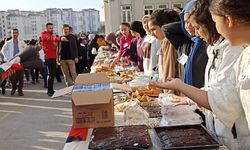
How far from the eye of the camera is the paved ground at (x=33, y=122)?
3936mm

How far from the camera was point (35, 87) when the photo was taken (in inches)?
343

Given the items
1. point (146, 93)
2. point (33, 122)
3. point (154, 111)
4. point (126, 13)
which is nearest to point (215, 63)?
point (154, 111)

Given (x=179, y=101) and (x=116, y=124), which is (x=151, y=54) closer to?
(x=179, y=101)

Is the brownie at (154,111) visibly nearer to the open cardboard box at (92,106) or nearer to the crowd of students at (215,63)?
the crowd of students at (215,63)

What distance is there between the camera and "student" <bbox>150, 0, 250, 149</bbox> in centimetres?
116

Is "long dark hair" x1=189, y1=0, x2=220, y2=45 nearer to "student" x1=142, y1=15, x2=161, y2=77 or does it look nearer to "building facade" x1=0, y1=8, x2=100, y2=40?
"student" x1=142, y1=15, x2=161, y2=77

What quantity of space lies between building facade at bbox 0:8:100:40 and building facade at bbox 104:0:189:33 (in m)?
22.6

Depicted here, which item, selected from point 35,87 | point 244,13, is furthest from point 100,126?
point 35,87

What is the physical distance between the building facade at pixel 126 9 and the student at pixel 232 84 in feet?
86.4

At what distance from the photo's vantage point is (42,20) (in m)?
58.8

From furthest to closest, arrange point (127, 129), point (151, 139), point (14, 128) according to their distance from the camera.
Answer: point (14, 128) < point (127, 129) < point (151, 139)

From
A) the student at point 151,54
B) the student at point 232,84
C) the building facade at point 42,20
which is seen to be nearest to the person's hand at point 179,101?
the student at point 232,84

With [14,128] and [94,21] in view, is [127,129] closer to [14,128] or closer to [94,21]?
[14,128]

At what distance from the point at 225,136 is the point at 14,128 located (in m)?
3.75
